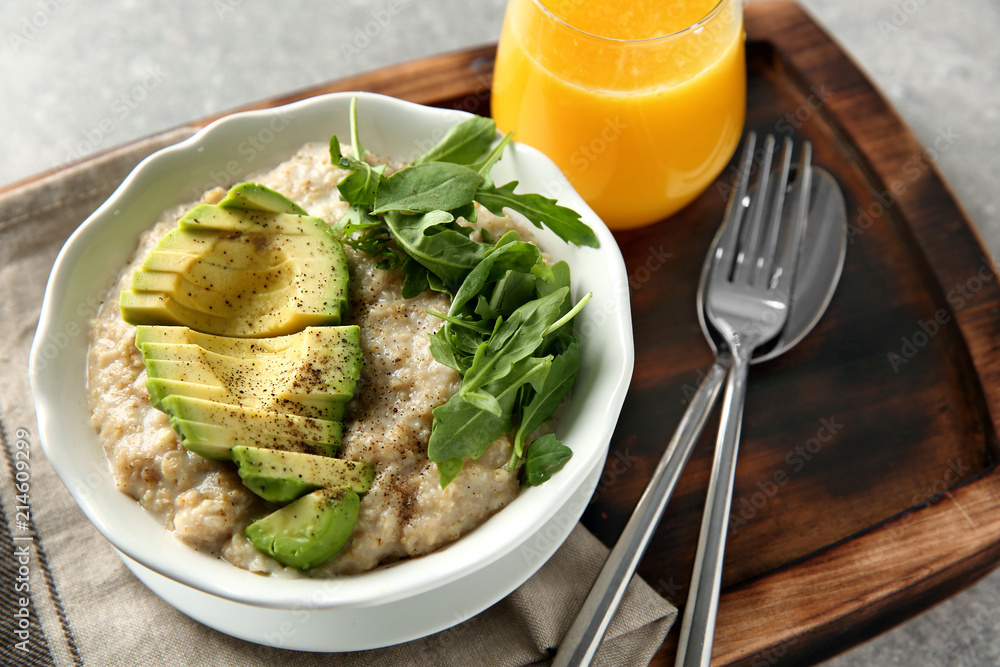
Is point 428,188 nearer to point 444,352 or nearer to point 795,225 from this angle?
point 444,352

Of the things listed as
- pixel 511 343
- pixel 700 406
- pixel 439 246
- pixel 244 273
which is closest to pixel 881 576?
pixel 700 406

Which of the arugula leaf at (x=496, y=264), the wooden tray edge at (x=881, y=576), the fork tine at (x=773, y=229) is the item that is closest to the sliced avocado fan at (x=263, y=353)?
the arugula leaf at (x=496, y=264)

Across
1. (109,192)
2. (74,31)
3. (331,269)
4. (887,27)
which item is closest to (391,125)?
(331,269)

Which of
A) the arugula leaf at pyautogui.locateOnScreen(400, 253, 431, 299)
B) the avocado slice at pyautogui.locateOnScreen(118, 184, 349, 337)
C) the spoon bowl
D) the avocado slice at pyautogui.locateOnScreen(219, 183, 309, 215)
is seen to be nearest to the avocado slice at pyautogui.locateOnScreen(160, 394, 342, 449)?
the avocado slice at pyautogui.locateOnScreen(118, 184, 349, 337)

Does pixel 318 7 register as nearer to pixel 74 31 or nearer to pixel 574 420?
pixel 74 31

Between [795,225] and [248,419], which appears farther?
[795,225]

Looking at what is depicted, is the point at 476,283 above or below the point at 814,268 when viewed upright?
above
